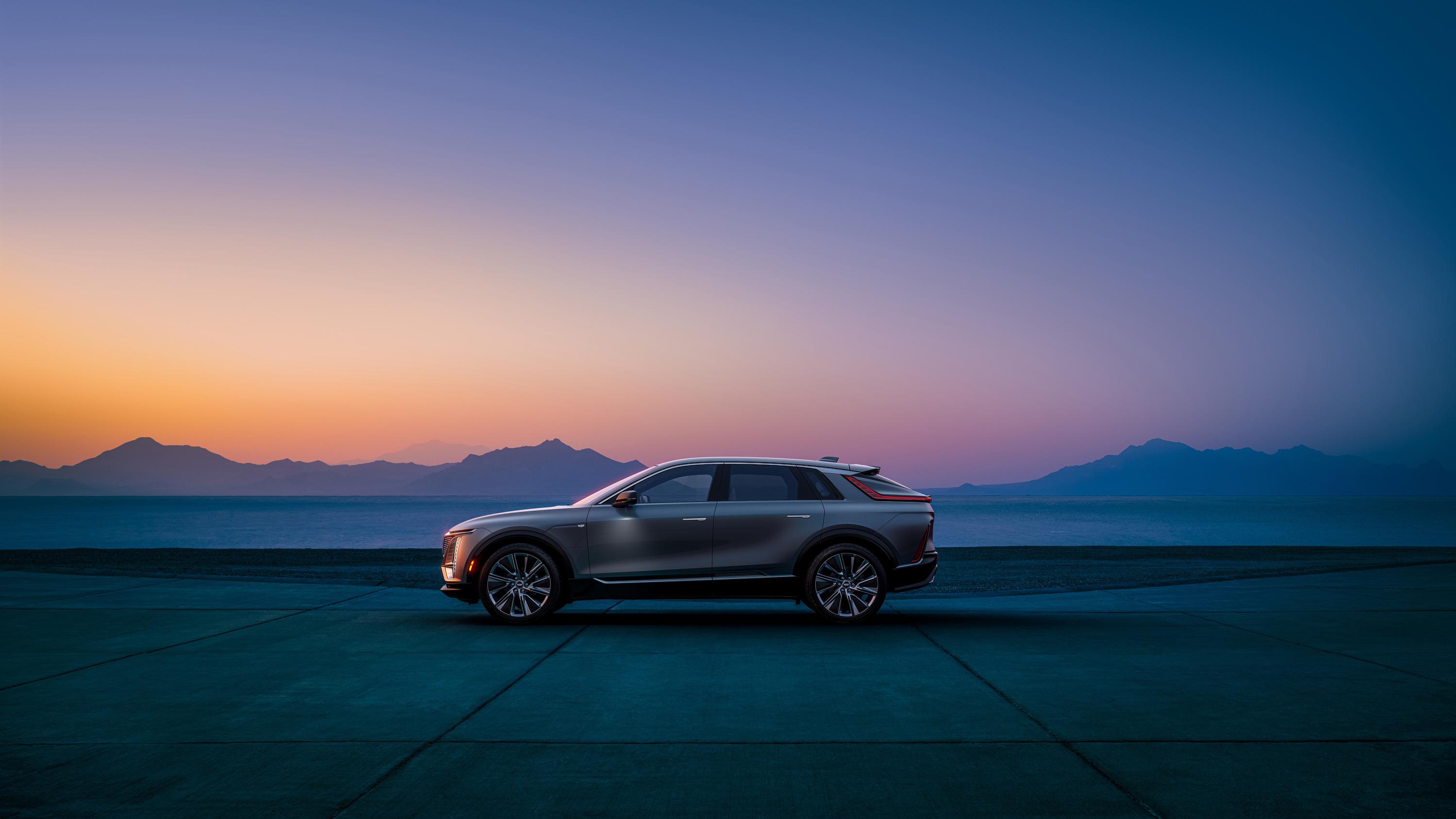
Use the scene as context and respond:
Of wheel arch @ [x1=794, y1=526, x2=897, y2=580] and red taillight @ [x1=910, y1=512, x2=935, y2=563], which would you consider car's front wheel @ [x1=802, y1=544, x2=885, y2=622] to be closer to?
wheel arch @ [x1=794, y1=526, x2=897, y2=580]

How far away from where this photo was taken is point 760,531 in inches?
414

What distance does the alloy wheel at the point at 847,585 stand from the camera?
10.5m

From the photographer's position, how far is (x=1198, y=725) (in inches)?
235

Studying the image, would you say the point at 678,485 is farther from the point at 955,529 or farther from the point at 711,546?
the point at 955,529

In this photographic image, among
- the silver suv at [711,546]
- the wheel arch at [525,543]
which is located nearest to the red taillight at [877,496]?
the silver suv at [711,546]

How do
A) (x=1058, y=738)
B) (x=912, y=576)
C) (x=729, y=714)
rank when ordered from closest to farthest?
(x=1058, y=738) → (x=729, y=714) → (x=912, y=576)

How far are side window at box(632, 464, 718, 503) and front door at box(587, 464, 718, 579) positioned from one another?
7cm

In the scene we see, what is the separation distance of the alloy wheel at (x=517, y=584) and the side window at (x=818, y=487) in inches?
115

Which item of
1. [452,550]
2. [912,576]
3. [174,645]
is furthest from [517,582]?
[912,576]

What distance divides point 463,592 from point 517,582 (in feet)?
2.06

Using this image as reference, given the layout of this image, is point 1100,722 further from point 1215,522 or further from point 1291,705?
point 1215,522

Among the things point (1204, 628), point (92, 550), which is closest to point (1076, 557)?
point (1204, 628)

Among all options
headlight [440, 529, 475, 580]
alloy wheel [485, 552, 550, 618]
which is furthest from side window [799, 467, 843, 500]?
headlight [440, 529, 475, 580]

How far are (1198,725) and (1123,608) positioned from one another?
6042 mm
